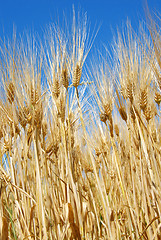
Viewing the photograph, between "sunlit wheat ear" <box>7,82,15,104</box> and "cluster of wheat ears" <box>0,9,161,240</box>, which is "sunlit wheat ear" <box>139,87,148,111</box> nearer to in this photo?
"cluster of wheat ears" <box>0,9,161,240</box>

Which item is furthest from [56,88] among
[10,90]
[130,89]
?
[130,89]

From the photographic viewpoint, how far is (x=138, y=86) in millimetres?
1482

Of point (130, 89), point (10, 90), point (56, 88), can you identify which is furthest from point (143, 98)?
point (10, 90)

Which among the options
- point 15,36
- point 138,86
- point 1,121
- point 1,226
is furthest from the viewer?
point 1,121

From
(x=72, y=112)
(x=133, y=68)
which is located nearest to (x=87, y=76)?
(x=72, y=112)

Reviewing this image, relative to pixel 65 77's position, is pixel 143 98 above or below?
below

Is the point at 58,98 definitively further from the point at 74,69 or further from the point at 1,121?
the point at 1,121

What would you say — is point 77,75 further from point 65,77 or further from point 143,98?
point 143,98

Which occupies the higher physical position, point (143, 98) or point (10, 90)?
point (10, 90)

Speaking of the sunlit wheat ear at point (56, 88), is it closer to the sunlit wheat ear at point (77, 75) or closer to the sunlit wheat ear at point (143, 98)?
the sunlit wheat ear at point (77, 75)

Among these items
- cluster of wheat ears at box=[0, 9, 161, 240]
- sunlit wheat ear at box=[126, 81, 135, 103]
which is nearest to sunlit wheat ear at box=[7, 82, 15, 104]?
cluster of wheat ears at box=[0, 9, 161, 240]

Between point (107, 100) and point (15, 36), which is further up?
point (15, 36)

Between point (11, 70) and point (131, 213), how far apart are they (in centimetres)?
115

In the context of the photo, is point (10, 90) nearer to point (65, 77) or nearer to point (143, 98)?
point (65, 77)
